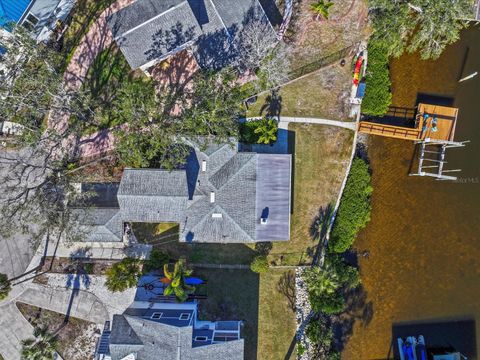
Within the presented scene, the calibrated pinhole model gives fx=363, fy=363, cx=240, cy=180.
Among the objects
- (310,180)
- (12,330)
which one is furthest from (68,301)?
(310,180)

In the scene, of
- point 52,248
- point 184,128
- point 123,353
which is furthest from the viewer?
point 52,248

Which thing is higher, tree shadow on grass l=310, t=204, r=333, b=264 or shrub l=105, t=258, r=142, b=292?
tree shadow on grass l=310, t=204, r=333, b=264

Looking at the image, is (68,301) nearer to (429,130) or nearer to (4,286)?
(4,286)

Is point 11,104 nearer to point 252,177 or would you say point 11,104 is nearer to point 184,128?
point 184,128

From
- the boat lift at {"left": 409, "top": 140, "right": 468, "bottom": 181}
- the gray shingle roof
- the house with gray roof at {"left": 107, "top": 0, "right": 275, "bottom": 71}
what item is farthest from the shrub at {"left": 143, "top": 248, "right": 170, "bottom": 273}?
the boat lift at {"left": 409, "top": 140, "right": 468, "bottom": 181}

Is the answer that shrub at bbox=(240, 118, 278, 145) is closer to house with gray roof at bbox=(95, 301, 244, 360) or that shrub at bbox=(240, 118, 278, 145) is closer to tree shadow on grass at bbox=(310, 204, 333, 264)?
tree shadow on grass at bbox=(310, 204, 333, 264)

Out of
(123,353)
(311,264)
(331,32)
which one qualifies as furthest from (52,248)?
(331,32)
